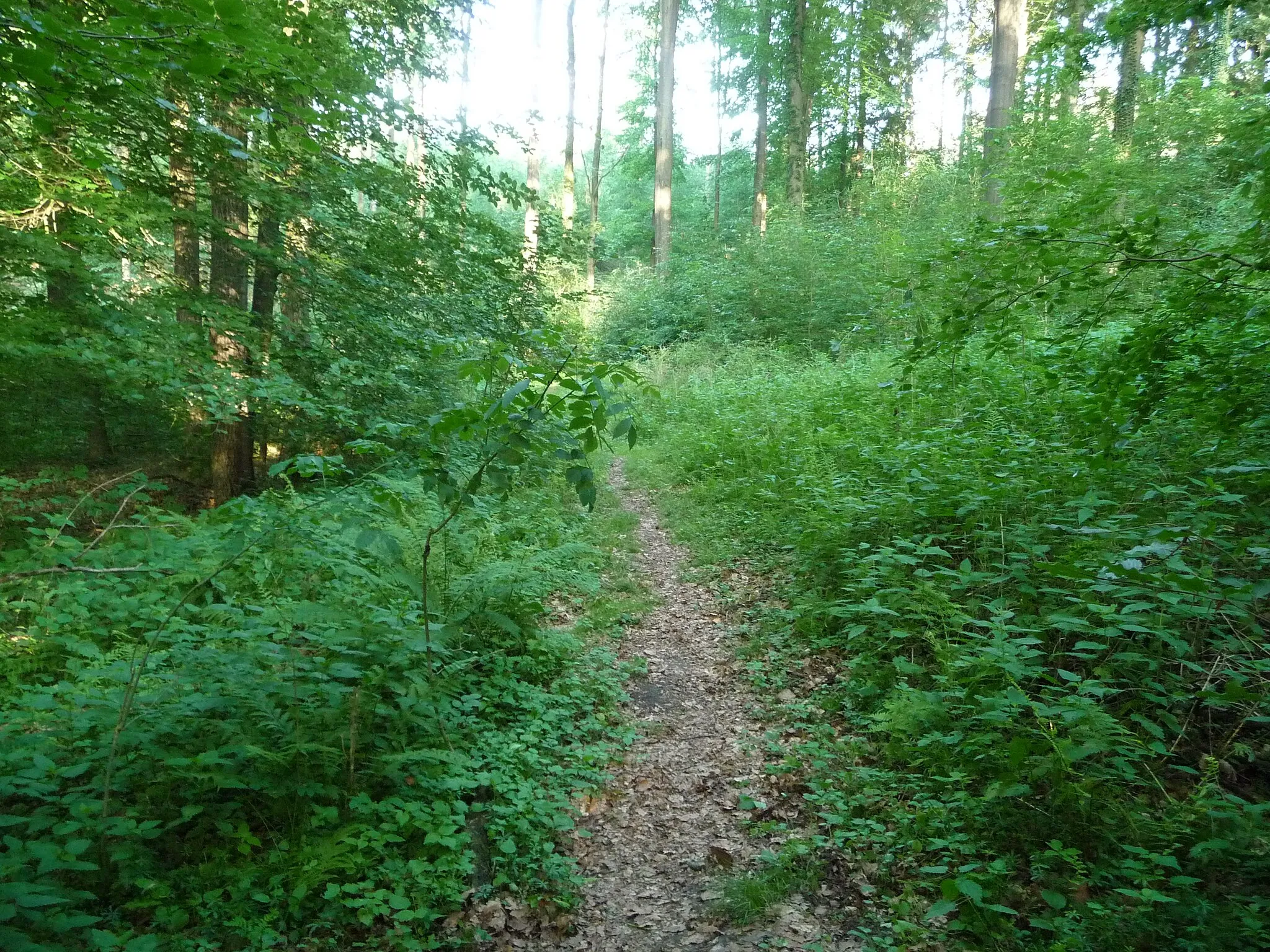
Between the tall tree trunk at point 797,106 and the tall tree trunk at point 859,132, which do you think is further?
the tall tree trunk at point 859,132

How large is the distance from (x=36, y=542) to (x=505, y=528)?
3622 millimetres

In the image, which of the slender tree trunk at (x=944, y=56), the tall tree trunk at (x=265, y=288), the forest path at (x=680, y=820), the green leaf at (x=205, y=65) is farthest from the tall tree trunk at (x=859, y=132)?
the green leaf at (x=205, y=65)

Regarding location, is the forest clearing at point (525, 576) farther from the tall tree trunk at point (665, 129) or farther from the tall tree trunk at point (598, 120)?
the tall tree trunk at point (598, 120)

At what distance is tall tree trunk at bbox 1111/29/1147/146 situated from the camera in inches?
615

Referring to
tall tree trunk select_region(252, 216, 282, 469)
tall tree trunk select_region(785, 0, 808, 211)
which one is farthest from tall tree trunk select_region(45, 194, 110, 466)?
tall tree trunk select_region(785, 0, 808, 211)

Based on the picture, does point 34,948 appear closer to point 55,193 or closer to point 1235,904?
point 1235,904

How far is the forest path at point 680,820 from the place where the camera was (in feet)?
9.38

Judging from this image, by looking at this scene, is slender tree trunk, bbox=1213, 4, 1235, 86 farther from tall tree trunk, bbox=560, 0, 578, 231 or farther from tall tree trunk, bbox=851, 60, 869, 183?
tall tree trunk, bbox=560, 0, 578, 231

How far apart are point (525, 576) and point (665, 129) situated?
68.1 feet

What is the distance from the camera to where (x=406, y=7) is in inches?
320

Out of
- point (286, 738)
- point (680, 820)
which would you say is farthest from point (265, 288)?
point (680, 820)

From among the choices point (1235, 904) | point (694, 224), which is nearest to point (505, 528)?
point (1235, 904)

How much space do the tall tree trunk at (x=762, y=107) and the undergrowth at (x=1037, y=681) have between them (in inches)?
710

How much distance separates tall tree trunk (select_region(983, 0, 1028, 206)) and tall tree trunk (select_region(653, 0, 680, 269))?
10.3m
